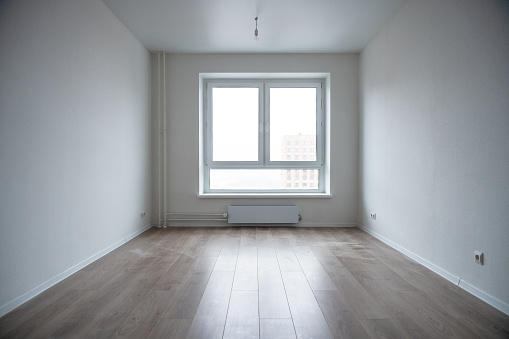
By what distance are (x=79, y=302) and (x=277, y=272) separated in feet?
5.02

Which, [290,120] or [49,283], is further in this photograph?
[290,120]

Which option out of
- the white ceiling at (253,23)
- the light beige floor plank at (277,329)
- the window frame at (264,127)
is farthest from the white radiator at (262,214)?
the light beige floor plank at (277,329)

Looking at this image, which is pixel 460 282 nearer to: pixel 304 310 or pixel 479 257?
pixel 479 257

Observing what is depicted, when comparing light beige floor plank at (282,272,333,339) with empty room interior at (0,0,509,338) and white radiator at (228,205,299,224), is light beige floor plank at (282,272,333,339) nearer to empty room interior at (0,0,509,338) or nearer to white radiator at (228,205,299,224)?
empty room interior at (0,0,509,338)

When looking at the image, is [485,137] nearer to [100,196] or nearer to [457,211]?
[457,211]

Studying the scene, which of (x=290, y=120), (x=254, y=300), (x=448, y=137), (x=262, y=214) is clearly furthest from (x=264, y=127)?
(x=254, y=300)

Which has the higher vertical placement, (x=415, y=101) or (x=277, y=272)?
(x=415, y=101)

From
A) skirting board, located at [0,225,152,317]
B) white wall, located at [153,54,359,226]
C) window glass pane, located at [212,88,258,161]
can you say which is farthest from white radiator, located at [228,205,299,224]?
skirting board, located at [0,225,152,317]

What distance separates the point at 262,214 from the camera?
486 centimetres

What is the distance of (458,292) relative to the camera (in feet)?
7.79

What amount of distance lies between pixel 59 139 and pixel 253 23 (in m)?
2.55

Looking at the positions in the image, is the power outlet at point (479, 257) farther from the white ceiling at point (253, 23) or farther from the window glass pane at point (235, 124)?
the window glass pane at point (235, 124)

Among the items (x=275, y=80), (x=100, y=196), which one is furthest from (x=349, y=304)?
(x=275, y=80)

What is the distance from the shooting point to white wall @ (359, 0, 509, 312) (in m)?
2.14
